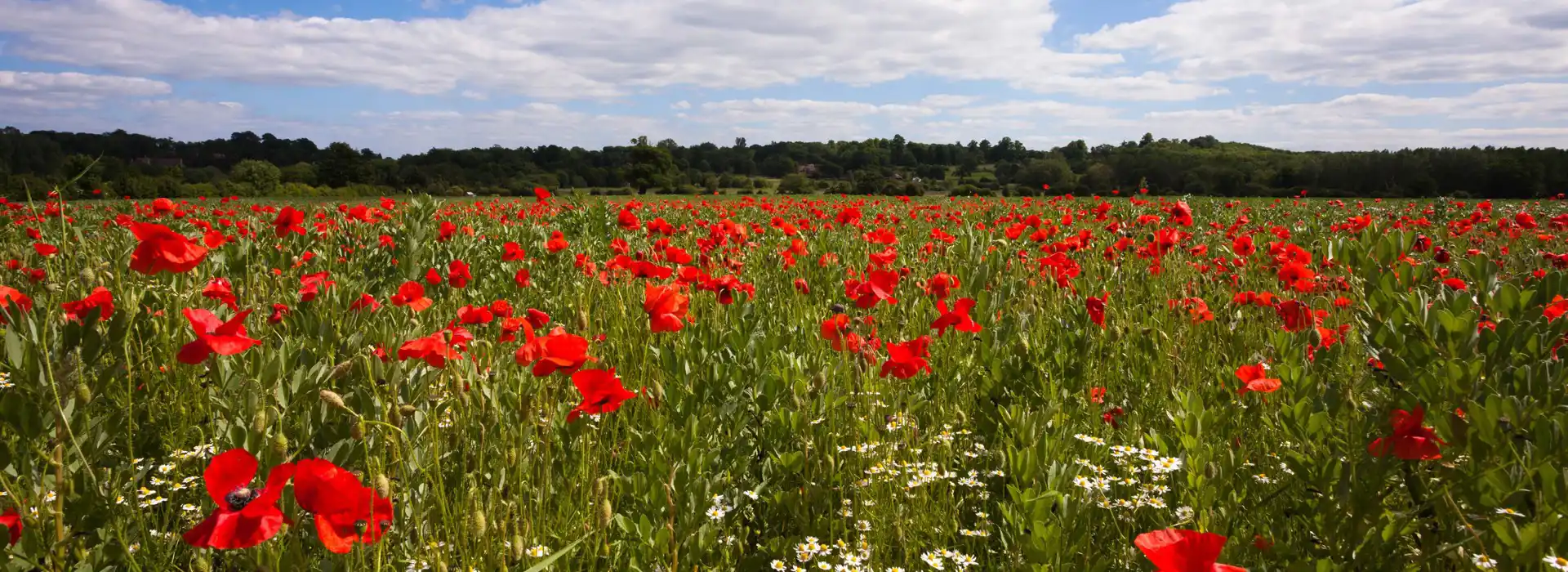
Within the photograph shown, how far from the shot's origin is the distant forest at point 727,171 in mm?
38594

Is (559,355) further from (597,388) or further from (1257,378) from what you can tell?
(1257,378)

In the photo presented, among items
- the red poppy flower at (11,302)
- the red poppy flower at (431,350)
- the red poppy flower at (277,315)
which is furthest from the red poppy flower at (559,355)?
the red poppy flower at (277,315)

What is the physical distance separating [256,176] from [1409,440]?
55813 mm

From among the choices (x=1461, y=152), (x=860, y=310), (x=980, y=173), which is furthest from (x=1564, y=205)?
(x=980, y=173)

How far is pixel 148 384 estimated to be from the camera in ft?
9.27

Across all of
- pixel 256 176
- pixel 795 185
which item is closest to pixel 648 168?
pixel 795 185

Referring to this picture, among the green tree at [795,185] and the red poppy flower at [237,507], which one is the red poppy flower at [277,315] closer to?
the red poppy flower at [237,507]

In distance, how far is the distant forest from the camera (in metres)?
38.6

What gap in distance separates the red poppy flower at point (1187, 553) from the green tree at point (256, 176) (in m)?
44.5

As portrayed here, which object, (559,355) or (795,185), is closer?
(559,355)

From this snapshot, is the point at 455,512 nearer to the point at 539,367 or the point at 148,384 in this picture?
the point at 539,367

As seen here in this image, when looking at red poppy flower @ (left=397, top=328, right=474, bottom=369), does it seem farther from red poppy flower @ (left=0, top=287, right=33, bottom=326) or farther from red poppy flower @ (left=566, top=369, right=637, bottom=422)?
red poppy flower @ (left=0, top=287, right=33, bottom=326)

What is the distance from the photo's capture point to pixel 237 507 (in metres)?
1.23

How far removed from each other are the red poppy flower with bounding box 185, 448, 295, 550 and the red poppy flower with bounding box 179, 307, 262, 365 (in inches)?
14.3
